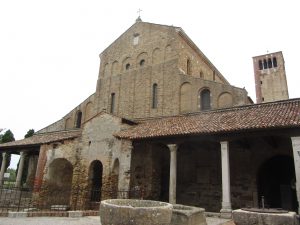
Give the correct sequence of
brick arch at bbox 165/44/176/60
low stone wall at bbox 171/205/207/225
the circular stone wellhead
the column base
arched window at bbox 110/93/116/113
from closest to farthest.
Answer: the circular stone wellhead → low stone wall at bbox 171/205/207/225 → the column base → brick arch at bbox 165/44/176/60 → arched window at bbox 110/93/116/113

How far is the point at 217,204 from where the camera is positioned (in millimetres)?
15039

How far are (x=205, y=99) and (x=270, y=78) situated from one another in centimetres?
2588

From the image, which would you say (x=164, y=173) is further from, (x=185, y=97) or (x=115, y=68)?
(x=115, y=68)

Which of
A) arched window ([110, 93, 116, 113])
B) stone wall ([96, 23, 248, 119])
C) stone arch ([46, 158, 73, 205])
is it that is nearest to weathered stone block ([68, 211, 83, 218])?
stone arch ([46, 158, 73, 205])

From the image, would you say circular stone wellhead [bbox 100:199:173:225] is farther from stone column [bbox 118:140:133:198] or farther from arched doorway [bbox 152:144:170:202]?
arched doorway [bbox 152:144:170:202]

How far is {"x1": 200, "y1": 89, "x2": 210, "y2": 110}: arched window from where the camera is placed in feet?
58.3

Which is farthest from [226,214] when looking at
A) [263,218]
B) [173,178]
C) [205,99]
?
[205,99]

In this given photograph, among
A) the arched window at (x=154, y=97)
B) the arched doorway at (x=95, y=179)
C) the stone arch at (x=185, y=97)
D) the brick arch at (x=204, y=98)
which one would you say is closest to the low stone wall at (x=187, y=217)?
the arched doorway at (x=95, y=179)

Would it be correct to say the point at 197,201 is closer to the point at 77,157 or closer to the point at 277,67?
the point at 77,157

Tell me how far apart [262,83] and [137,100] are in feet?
86.9

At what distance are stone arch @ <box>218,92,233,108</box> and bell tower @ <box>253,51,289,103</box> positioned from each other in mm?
23612

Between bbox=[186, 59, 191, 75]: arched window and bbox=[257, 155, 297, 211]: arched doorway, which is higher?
bbox=[186, 59, 191, 75]: arched window

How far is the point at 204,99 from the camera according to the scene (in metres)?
18.0

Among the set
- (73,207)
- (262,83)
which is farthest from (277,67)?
(73,207)
